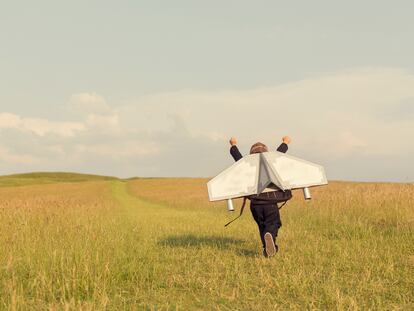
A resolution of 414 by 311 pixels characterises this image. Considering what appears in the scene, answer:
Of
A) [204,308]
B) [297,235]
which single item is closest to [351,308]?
[204,308]

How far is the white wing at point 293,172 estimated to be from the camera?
8.24 m

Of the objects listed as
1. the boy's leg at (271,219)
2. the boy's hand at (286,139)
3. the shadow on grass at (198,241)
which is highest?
the boy's hand at (286,139)

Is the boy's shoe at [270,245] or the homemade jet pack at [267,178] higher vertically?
the homemade jet pack at [267,178]

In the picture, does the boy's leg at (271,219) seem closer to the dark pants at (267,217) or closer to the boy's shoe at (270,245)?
the dark pants at (267,217)

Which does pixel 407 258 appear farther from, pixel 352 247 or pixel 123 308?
pixel 123 308

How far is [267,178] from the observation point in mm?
8320

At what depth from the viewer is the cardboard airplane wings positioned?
8.26m

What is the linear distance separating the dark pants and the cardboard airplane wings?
1.23 ft

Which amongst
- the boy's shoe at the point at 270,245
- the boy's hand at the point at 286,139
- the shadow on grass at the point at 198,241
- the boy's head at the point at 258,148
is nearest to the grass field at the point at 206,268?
the shadow on grass at the point at 198,241

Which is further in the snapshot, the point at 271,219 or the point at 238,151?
the point at 238,151

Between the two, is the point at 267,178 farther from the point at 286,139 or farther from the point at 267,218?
the point at 286,139

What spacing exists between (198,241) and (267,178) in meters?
3.41

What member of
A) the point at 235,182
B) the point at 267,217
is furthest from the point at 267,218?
the point at 235,182

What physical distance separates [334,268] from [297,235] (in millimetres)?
4052
